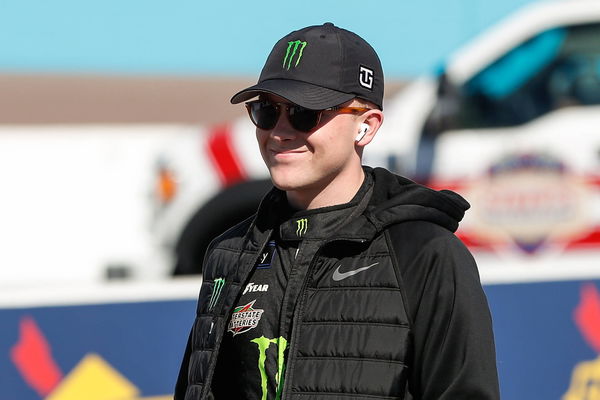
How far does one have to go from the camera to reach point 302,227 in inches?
84.0

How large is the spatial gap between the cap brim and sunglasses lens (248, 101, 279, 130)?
2.2 inches

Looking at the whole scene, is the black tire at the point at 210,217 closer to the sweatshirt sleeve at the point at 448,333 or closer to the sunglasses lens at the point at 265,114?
the sunglasses lens at the point at 265,114

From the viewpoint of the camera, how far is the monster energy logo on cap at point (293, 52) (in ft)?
6.86

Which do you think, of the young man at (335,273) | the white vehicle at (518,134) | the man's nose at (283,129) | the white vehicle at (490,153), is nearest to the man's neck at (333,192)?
the young man at (335,273)

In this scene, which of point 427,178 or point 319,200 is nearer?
point 319,200

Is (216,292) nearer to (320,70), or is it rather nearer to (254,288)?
(254,288)

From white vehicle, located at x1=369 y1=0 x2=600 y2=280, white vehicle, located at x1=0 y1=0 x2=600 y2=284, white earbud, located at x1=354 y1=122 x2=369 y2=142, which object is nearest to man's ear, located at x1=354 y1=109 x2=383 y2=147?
white earbud, located at x1=354 y1=122 x2=369 y2=142

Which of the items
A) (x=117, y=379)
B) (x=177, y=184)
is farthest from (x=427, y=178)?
(x=117, y=379)

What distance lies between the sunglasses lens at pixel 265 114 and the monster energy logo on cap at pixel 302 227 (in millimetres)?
198

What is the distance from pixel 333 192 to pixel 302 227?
0.09 meters

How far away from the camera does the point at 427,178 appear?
6.93 m

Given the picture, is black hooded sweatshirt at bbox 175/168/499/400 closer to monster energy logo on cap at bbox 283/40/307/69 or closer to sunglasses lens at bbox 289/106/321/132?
sunglasses lens at bbox 289/106/321/132

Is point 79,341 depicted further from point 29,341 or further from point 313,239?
point 313,239

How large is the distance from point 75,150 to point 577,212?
6.14 metres
